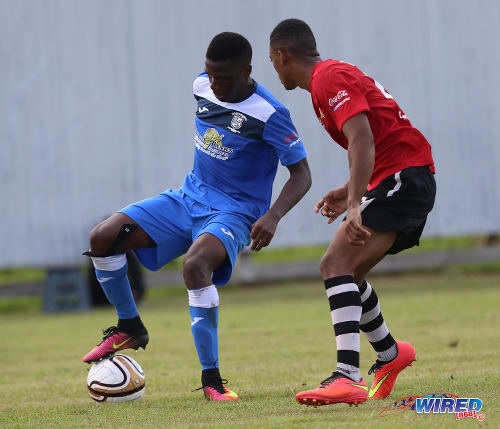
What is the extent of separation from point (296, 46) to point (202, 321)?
1819 millimetres

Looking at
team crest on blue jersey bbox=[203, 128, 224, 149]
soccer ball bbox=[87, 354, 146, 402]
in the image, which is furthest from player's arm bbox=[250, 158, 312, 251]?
soccer ball bbox=[87, 354, 146, 402]

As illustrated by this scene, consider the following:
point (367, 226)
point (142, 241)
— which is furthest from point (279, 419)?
point (142, 241)

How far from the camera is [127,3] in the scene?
13.3 metres

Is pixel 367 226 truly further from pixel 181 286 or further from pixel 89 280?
pixel 181 286

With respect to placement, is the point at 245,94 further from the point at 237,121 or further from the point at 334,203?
the point at 334,203

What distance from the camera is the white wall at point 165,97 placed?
42.7 ft

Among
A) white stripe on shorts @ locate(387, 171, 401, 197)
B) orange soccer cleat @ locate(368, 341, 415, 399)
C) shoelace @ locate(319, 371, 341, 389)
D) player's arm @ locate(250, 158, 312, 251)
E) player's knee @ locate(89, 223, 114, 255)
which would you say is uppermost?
white stripe on shorts @ locate(387, 171, 401, 197)

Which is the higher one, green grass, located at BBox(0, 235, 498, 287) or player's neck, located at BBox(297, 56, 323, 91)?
player's neck, located at BBox(297, 56, 323, 91)

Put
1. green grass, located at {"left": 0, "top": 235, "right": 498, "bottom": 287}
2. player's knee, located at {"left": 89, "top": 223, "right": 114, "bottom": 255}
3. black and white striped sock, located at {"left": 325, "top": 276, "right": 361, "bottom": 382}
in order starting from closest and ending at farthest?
black and white striped sock, located at {"left": 325, "top": 276, "right": 361, "bottom": 382}
player's knee, located at {"left": 89, "top": 223, "right": 114, "bottom": 255}
green grass, located at {"left": 0, "top": 235, "right": 498, "bottom": 287}

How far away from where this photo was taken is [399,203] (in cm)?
481

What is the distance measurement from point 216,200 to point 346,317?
155 centimetres

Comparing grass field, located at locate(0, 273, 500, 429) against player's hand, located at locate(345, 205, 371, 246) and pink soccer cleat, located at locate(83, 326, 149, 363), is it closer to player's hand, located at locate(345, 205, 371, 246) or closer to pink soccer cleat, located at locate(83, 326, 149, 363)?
pink soccer cleat, located at locate(83, 326, 149, 363)

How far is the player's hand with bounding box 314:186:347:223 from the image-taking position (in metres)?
5.44

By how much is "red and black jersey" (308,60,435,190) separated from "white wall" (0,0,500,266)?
8227 millimetres
